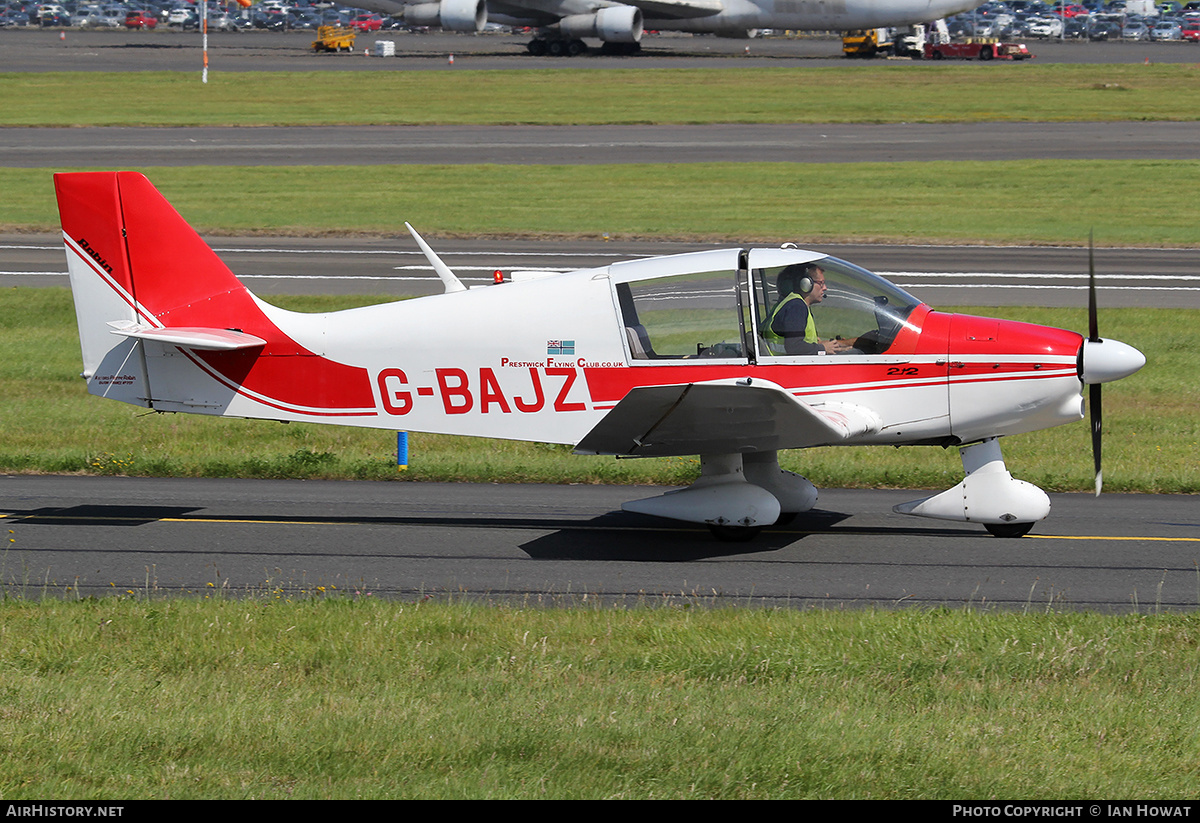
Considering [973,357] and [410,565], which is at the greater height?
[973,357]

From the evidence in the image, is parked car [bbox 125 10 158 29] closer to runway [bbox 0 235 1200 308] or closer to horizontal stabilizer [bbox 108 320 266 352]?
runway [bbox 0 235 1200 308]

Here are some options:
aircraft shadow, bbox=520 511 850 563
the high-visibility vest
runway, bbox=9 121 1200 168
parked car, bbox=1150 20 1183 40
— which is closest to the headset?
the high-visibility vest

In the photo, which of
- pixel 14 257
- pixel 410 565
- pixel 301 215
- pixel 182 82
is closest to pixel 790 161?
pixel 301 215

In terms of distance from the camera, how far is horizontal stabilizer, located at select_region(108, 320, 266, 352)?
11.0 meters

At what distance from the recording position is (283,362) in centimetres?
1135

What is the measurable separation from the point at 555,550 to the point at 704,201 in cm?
2515

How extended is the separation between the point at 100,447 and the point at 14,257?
16104mm

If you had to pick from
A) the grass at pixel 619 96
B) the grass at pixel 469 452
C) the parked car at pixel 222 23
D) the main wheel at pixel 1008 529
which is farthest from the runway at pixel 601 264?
the parked car at pixel 222 23

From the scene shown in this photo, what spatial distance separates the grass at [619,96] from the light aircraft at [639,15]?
18.7 feet

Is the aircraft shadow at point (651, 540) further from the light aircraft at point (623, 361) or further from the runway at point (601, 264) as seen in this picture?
the runway at point (601, 264)

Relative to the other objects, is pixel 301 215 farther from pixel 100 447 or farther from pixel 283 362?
pixel 283 362

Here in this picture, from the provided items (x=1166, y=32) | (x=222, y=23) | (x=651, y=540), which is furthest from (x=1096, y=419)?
(x=222, y=23)

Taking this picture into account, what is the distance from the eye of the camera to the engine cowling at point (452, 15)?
7344cm
